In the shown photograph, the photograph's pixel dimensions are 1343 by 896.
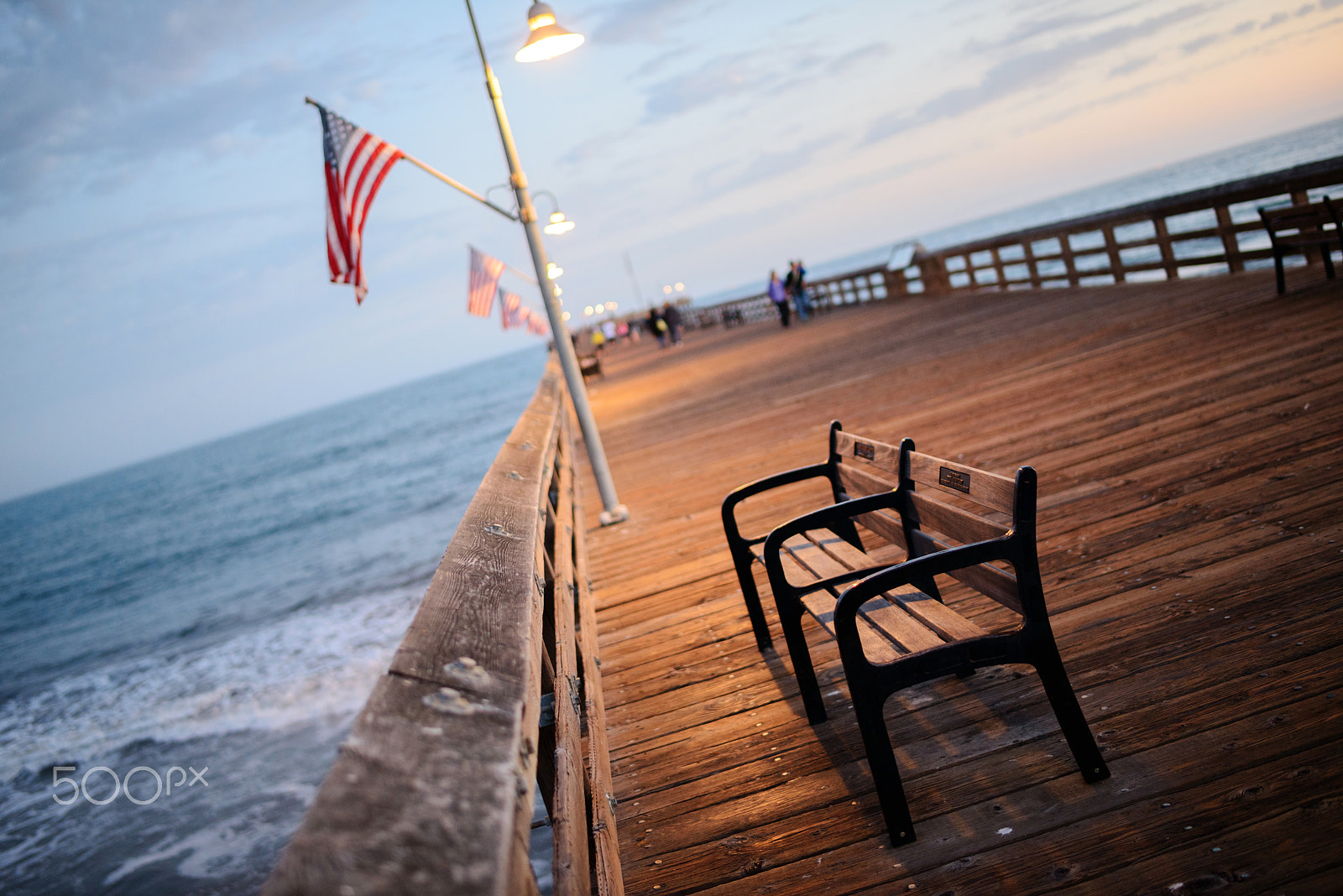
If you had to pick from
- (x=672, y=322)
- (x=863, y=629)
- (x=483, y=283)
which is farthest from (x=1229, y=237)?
(x=672, y=322)

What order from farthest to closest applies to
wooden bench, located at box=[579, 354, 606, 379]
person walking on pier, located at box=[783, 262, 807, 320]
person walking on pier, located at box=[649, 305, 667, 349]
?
person walking on pier, located at box=[649, 305, 667, 349] → person walking on pier, located at box=[783, 262, 807, 320] → wooden bench, located at box=[579, 354, 606, 379]

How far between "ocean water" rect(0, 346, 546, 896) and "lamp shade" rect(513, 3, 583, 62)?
7133mm

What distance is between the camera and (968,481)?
8.96 ft

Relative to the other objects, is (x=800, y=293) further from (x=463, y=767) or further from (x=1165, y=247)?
(x=463, y=767)

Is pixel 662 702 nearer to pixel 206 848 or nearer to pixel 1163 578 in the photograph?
pixel 1163 578

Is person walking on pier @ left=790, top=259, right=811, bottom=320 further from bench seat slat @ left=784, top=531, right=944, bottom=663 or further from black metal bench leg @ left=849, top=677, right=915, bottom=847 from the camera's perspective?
black metal bench leg @ left=849, top=677, right=915, bottom=847

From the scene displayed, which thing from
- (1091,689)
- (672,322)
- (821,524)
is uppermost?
(672,322)

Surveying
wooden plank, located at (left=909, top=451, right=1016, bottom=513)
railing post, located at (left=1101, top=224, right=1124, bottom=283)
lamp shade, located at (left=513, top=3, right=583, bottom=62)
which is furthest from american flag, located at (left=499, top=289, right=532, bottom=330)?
→ wooden plank, located at (left=909, top=451, right=1016, bottom=513)

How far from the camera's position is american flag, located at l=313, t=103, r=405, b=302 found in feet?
23.4

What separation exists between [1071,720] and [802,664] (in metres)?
0.98

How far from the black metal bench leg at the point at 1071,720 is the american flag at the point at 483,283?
51.8ft

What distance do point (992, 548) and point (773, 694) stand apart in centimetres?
138

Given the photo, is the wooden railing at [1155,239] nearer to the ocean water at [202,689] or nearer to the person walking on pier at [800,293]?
the person walking on pier at [800,293]

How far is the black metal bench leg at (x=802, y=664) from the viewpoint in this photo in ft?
10.4
